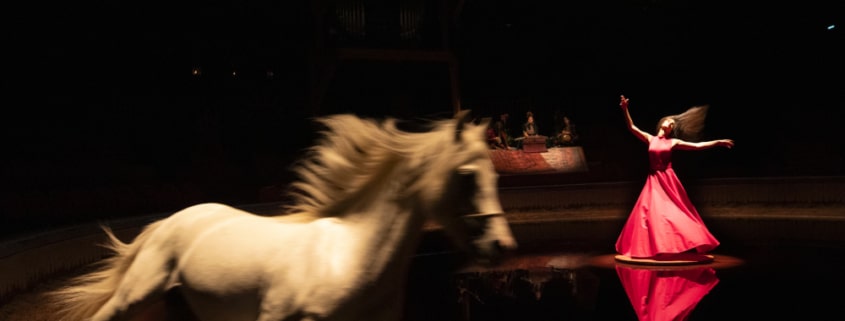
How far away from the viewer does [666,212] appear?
18.9ft

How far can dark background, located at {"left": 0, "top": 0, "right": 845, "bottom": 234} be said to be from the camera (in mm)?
5887

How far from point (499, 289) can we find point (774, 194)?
6.32 m

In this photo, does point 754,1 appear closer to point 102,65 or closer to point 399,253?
point 102,65

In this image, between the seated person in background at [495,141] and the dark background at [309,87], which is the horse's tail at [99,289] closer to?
→ the dark background at [309,87]

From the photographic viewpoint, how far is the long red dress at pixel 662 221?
562 cm

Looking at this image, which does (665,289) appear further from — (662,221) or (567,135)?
(567,135)

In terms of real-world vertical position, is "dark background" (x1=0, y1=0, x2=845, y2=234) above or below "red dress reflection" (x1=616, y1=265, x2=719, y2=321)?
above

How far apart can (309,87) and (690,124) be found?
4.69m

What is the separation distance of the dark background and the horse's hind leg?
369 cm

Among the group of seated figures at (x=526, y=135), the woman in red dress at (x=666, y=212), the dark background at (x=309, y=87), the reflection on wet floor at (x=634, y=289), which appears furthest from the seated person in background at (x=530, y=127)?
the reflection on wet floor at (x=634, y=289)

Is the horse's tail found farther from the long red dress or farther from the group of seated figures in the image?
the group of seated figures

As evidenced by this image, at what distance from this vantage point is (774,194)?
933 cm

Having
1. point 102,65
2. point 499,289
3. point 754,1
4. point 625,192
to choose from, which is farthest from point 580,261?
point 754,1

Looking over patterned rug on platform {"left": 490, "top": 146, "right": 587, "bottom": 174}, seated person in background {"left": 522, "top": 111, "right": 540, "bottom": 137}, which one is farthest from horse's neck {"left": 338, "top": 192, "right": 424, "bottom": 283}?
seated person in background {"left": 522, "top": 111, "right": 540, "bottom": 137}
